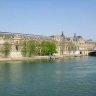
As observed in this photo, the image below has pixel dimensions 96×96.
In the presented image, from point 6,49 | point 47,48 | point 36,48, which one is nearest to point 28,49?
point 36,48

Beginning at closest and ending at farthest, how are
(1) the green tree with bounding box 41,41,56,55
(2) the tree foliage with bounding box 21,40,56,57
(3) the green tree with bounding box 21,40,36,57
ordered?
(3) the green tree with bounding box 21,40,36,57
(2) the tree foliage with bounding box 21,40,56,57
(1) the green tree with bounding box 41,41,56,55

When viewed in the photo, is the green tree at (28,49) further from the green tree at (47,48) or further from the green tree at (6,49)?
the green tree at (47,48)

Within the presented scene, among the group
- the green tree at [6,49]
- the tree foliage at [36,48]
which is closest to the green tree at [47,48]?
the tree foliage at [36,48]

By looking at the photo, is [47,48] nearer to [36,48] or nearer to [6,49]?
[36,48]

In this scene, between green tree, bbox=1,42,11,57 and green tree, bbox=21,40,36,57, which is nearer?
green tree, bbox=1,42,11,57

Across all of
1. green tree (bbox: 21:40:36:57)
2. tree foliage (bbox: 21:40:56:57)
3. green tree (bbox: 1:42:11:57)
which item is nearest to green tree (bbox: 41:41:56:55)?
tree foliage (bbox: 21:40:56:57)

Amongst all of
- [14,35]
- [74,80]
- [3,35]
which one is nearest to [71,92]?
[74,80]

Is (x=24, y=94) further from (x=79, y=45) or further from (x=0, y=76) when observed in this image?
(x=79, y=45)

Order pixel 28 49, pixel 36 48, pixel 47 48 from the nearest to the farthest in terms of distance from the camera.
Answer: pixel 28 49 → pixel 36 48 → pixel 47 48

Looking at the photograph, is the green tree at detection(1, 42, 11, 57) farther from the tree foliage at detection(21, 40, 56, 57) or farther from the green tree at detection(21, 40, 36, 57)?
the tree foliage at detection(21, 40, 56, 57)

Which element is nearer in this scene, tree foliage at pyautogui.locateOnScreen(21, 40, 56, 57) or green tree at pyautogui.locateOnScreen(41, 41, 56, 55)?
tree foliage at pyautogui.locateOnScreen(21, 40, 56, 57)

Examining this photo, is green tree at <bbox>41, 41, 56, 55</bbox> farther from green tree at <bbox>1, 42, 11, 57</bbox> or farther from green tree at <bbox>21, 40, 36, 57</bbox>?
green tree at <bbox>1, 42, 11, 57</bbox>

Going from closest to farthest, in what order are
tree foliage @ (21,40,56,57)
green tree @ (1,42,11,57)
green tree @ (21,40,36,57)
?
green tree @ (1,42,11,57), green tree @ (21,40,36,57), tree foliage @ (21,40,56,57)

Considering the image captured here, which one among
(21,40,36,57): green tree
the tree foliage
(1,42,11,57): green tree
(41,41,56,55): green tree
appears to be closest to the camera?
(1,42,11,57): green tree
